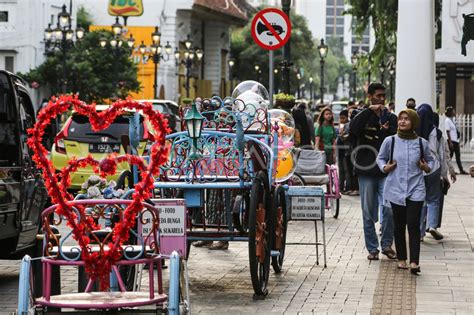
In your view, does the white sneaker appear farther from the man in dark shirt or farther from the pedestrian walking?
the pedestrian walking

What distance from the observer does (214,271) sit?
1312cm

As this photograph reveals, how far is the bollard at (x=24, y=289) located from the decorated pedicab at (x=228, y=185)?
3.71m

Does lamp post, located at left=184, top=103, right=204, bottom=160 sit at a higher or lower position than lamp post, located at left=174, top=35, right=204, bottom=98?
lower

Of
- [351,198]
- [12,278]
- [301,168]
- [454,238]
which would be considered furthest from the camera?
[351,198]

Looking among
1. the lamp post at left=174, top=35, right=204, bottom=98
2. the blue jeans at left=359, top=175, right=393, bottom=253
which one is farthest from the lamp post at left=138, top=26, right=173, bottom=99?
the blue jeans at left=359, top=175, right=393, bottom=253

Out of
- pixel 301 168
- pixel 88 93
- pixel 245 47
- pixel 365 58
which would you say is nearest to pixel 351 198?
pixel 301 168

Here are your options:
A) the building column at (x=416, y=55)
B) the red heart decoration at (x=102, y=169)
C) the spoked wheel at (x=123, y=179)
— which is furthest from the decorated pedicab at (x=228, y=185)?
the building column at (x=416, y=55)

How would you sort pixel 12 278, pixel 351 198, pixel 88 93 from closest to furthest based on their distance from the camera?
pixel 12 278, pixel 351 198, pixel 88 93

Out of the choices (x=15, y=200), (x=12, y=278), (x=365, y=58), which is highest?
(x=365, y=58)

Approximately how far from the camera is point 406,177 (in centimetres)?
1320

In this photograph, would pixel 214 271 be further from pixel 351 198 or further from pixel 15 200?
pixel 351 198

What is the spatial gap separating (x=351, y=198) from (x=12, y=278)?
501 inches

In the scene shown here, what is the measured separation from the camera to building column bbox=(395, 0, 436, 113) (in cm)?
2011

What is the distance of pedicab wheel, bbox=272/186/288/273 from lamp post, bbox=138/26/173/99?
48.5 meters
